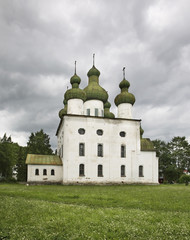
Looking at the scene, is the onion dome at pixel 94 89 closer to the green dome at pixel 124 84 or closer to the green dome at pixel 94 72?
the green dome at pixel 94 72

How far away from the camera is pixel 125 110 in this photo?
31953 mm

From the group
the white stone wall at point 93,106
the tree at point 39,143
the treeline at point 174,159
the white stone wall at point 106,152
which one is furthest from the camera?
the treeline at point 174,159

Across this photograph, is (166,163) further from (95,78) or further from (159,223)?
(159,223)

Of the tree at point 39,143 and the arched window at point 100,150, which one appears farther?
the tree at point 39,143

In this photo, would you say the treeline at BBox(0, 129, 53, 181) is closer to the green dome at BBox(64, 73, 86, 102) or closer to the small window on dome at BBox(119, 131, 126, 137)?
the green dome at BBox(64, 73, 86, 102)

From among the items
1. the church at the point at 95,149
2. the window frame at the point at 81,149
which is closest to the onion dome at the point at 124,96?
the church at the point at 95,149

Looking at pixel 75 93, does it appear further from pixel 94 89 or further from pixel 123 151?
pixel 123 151

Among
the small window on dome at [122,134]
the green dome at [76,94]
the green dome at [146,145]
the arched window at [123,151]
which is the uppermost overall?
the green dome at [76,94]

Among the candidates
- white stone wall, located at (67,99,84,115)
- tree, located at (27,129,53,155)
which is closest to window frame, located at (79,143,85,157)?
white stone wall, located at (67,99,84,115)

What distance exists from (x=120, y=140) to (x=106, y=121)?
10.4 ft

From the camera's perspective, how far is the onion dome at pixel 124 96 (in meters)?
32.1

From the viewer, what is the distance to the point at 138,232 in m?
6.05

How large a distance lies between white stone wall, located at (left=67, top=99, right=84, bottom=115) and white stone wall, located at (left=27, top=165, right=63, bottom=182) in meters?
7.44

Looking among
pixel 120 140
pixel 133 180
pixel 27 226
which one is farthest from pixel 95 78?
pixel 27 226
